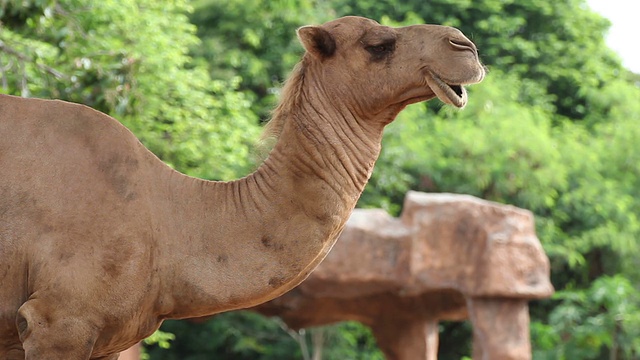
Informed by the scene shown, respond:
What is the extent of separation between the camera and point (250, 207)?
11.6 feet

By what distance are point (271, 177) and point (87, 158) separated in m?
0.63

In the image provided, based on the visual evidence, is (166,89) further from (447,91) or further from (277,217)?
(447,91)

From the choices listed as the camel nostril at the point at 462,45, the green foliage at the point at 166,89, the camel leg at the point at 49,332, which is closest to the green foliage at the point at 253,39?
the green foliage at the point at 166,89

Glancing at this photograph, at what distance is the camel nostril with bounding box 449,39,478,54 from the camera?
3.40m

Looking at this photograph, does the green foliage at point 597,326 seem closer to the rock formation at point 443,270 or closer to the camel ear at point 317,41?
the rock formation at point 443,270

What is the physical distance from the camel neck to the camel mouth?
0.31 m

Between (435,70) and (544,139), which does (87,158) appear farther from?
(544,139)

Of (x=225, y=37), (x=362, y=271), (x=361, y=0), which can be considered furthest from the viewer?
(x=361, y=0)

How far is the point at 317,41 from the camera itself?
3537 mm

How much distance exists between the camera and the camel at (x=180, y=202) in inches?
130

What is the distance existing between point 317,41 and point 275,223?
64 centimetres

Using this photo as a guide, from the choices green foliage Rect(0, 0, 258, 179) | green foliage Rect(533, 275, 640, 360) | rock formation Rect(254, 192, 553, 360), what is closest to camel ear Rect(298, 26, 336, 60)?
green foliage Rect(0, 0, 258, 179)

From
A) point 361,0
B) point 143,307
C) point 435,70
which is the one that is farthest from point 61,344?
point 361,0

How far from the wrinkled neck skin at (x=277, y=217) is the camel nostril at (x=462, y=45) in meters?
0.35
